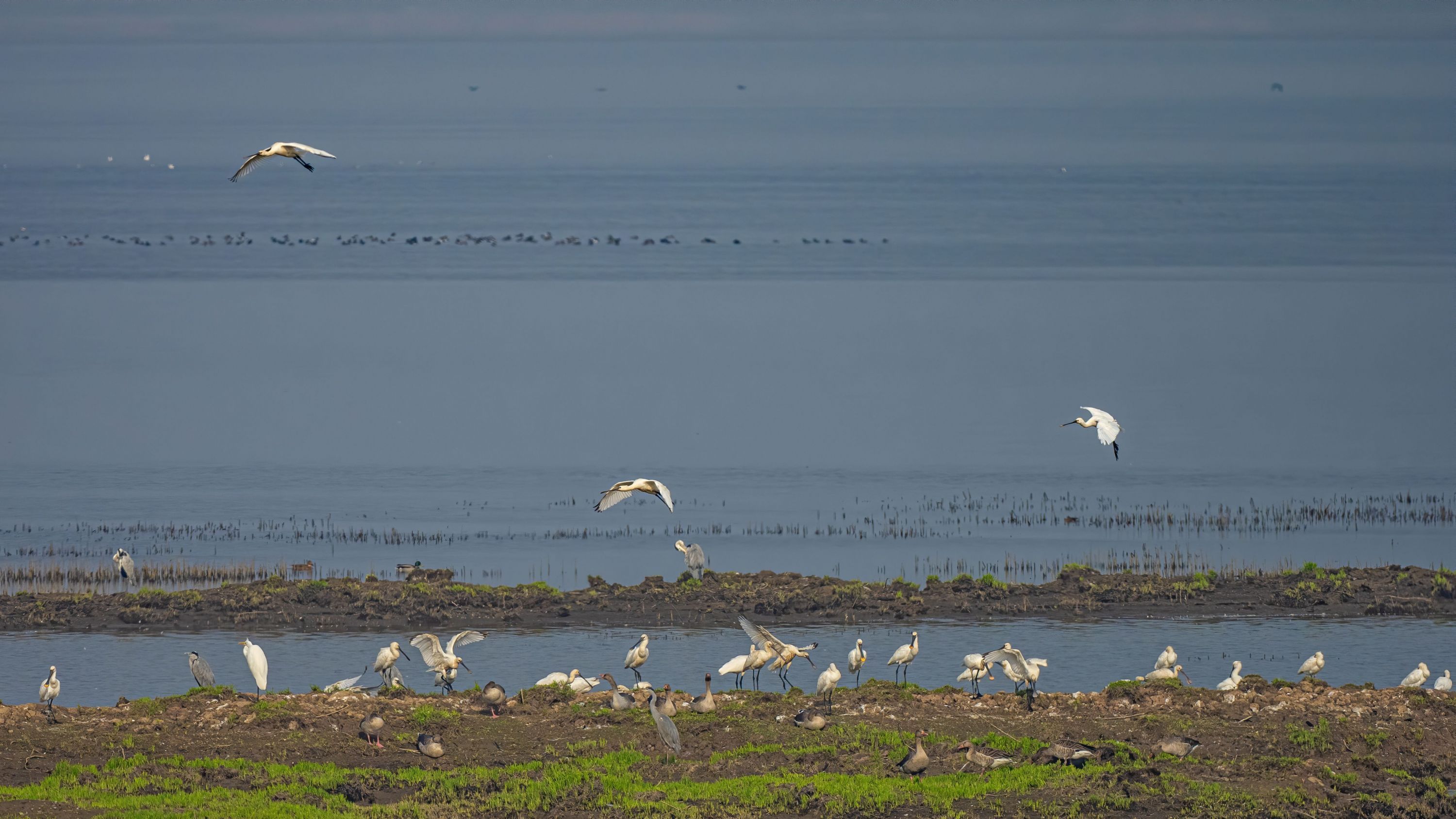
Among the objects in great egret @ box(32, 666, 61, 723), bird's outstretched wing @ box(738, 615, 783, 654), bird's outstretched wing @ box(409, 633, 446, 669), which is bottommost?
great egret @ box(32, 666, 61, 723)

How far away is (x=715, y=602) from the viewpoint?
28.6m

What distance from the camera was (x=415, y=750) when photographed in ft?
58.6

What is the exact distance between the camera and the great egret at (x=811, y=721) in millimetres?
18156

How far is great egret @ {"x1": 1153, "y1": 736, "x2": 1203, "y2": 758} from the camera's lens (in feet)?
56.3

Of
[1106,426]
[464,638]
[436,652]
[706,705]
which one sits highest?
[1106,426]

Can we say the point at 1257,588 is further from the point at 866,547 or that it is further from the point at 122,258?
the point at 122,258

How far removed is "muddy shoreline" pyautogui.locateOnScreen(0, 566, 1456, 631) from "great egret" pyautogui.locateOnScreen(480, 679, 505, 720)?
8440 millimetres

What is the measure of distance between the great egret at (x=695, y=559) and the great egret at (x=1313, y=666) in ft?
33.6

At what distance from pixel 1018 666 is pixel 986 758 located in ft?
8.49

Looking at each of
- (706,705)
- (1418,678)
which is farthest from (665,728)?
(1418,678)

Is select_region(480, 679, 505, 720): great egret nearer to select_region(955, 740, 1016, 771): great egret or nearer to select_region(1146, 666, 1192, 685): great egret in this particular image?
select_region(955, 740, 1016, 771): great egret

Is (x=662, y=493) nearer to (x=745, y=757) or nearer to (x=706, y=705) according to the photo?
(x=706, y=705)

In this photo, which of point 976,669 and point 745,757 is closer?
point 745,757

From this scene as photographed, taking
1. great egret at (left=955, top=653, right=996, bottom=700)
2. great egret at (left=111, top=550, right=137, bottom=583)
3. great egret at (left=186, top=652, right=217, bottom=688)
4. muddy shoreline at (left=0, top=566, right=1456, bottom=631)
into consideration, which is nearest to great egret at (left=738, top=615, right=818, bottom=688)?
great egret at (left=955, top=653, right=996, bottom=700)
